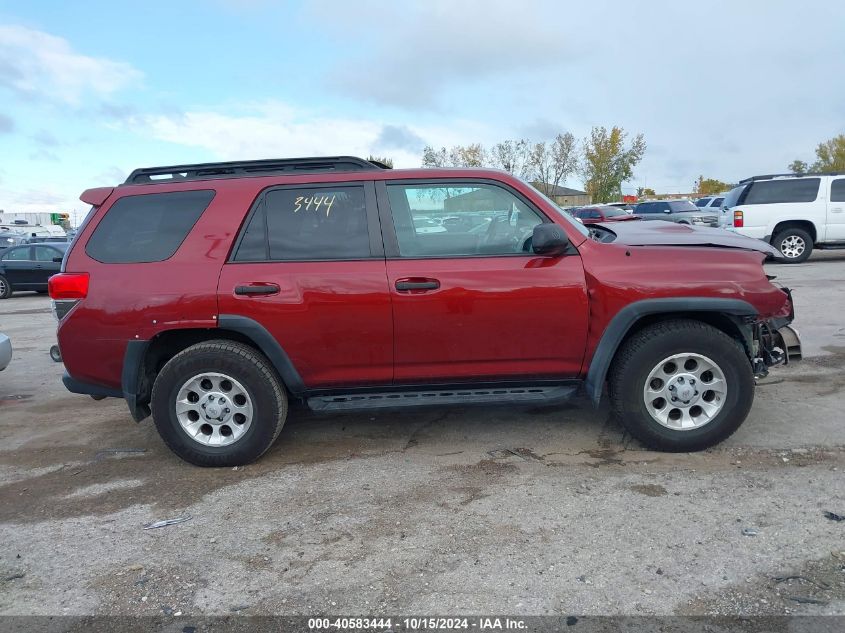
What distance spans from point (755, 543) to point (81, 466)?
4.08 m

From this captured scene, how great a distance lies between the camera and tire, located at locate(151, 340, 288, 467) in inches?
150

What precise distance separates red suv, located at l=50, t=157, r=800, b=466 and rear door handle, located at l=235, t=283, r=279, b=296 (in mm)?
12

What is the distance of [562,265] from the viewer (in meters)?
3.77

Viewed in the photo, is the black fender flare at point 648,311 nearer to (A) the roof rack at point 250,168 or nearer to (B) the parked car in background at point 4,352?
(A) the roof rack at point 250,168

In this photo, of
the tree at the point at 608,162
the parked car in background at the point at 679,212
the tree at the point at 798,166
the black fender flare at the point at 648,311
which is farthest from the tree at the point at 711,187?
the black fender flare at the point at 648,311

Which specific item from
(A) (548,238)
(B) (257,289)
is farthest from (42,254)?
(A) (548,238)

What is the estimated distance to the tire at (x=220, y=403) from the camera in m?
3.82

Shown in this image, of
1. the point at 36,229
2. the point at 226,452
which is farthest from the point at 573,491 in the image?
the point at 36,229

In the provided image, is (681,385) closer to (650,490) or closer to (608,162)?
(650,490)

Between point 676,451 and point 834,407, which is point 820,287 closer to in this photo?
point 834,407

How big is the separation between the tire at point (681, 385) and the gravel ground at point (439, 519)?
165 mm

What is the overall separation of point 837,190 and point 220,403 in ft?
48.0

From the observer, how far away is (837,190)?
13562 mm

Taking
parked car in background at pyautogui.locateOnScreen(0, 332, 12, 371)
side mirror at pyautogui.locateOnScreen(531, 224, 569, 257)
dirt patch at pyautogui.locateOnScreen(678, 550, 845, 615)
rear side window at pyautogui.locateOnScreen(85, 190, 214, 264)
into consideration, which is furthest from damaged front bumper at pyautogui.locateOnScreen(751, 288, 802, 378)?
parked car in background at pyautogui.locateOnScreen(0, 332, 12, 371)
